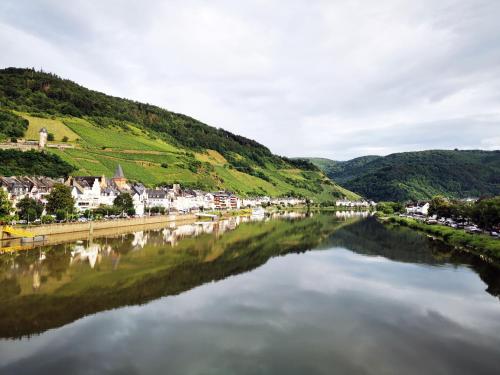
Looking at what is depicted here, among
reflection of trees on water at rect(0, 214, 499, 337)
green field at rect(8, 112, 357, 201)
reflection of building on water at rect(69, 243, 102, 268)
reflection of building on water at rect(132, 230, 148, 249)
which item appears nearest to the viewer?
reflection of trees on water at rect(0, 214, 499, 337)

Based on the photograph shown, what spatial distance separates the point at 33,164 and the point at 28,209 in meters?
34.9

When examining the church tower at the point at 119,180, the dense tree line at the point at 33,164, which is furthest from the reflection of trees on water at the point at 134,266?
the dense tree line at the point at 33,164

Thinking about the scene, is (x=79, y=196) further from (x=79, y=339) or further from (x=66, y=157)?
(x=79, y=339)

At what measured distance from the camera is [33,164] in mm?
80188

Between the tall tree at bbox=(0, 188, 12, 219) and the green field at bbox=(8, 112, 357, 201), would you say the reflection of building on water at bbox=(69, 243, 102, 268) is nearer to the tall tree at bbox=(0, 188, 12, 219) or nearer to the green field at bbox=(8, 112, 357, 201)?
the tall tree at bbox=(0, 188, 12, 219)

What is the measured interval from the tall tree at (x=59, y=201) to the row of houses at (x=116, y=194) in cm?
506

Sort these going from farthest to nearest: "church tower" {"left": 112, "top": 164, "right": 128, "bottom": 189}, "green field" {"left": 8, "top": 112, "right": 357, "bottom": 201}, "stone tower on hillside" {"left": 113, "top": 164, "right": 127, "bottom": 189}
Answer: "green field" {"left": 8, "top": 112, "right": 357, "bottom": 201} → "stone tower on hillside" {"left": 113, "top": 164, "right": 127, "bottom": 189} → "church tower" {"left": 112, "top": 164, "right": 128, "bottom": 189}

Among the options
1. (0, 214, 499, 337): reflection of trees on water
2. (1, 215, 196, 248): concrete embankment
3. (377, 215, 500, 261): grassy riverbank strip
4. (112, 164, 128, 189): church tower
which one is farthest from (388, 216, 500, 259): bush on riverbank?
(112, 164, 128, 189): church tower

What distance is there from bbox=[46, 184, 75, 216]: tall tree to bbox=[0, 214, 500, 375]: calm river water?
13.2 metres

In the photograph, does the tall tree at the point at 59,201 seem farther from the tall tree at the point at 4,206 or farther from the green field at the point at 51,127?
the green field at the point at 51,127

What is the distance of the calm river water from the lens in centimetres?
1736

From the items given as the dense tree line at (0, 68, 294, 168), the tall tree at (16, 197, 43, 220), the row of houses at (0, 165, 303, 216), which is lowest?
the tall tree at (16, 197, 43, 220)

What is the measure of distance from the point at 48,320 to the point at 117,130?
411 feet

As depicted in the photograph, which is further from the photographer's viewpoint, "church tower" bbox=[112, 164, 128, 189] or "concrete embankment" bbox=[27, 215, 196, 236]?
"church tower" bbox=[112, 164, 128, 189]
